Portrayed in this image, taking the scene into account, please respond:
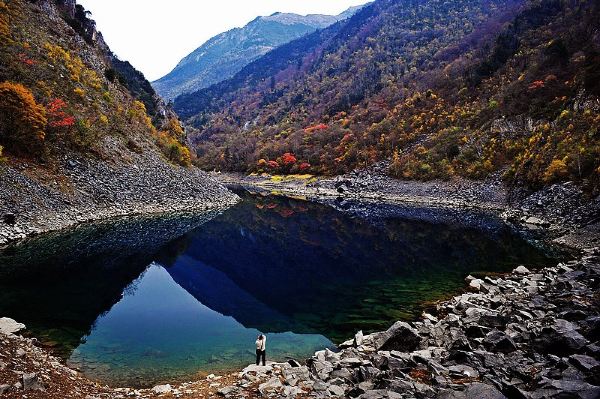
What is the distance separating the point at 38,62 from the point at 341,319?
51787 millimetres

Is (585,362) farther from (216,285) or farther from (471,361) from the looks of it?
(216,285)

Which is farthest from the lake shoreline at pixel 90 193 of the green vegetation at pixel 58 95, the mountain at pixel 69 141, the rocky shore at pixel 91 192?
the green vegetation at pixel 58 95

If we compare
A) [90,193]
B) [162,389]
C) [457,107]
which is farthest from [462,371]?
[457,107]

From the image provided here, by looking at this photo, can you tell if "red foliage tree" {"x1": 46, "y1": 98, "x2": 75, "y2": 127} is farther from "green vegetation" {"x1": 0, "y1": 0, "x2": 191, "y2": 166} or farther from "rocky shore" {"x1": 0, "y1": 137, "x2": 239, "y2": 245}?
"rocky shore" {"x1": 0, "y1": 137, "x2": 239, "y2": 245}

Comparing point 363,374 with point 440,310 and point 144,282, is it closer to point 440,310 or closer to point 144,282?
point 440,310

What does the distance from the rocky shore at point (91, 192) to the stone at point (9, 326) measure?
56.2 feet

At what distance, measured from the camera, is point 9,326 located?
47.8ft

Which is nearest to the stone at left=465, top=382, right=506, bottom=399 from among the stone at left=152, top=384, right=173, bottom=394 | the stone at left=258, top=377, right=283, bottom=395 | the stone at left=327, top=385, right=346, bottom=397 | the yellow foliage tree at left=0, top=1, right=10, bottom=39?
the stone at left=327, top=385, right=346, bottom=397

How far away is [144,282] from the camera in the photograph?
80.7ft

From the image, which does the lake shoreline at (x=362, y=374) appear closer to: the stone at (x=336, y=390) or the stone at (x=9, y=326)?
the stone at (x=336, y=390)

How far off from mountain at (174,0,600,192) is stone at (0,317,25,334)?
45.3 meters

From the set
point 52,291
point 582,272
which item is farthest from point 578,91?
point 52,291

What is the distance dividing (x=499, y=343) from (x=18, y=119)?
45.3 m

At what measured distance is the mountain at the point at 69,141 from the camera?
36.1 meters
